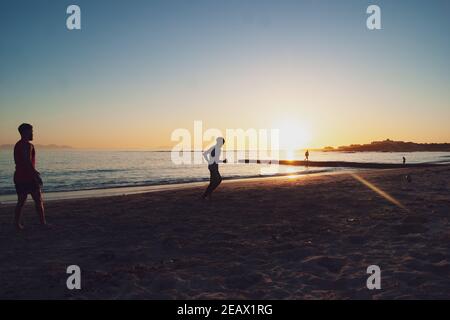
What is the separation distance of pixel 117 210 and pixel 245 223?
17.7 ft

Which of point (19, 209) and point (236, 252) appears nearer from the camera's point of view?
point (236, 252)

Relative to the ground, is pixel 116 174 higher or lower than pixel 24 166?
lower

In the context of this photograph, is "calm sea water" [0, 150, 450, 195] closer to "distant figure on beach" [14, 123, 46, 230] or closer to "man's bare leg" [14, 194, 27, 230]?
"man's bare leg" [14, 194, 27, 230]

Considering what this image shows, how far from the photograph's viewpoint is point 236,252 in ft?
23.1

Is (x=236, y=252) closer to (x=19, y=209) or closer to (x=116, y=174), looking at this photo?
(x=19, y=209)

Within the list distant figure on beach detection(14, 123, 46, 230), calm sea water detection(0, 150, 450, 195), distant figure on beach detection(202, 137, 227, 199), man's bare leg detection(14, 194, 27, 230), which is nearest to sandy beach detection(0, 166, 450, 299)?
man's bare leg detection(14, 194, 27, 230)

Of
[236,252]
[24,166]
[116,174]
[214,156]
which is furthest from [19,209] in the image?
[116,174]

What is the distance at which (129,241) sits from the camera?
8.09m

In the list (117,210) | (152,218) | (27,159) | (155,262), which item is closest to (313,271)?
(155,262)

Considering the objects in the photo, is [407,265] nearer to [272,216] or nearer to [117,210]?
[272,216]

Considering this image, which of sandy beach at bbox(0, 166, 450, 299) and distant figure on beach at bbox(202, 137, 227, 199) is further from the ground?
distant figure on beach at bbox(202, 137, 227, 199)

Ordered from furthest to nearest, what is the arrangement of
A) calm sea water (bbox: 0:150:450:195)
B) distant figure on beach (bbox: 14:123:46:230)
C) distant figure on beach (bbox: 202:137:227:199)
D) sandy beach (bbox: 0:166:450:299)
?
calm sea water (bbox: 0:150:450:195) → distant figure on beach (bbox: 202:137:227:199) → distant figure on beach (bbox: 14:123:46:230) → sandy beach (bbox: 0:166:450:299)

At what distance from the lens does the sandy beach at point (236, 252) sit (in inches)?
202

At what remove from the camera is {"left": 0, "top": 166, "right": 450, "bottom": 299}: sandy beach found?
512 centimetres
